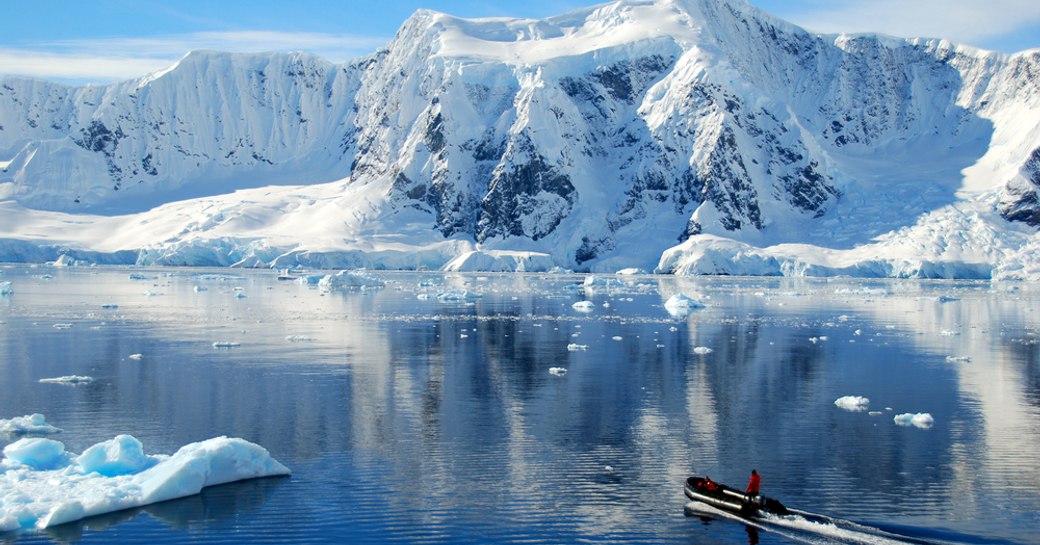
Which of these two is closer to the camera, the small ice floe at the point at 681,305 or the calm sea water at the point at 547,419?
the calm sea water at the point at 547,419

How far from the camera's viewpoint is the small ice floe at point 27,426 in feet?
90.8

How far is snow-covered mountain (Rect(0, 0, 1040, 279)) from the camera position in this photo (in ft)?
469

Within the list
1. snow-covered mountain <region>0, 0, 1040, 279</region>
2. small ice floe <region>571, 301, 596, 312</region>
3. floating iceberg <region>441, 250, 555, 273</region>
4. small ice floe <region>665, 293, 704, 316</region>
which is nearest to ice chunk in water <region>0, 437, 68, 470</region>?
small ice floe <region>571, 301, 596, 312</region>

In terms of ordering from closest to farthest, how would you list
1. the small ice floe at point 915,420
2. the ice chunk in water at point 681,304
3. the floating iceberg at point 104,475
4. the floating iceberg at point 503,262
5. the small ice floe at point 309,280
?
the floating iceberg at point 104,475 → the small ice floe at point 915,420 → the ice chunk in water at point 681,304 → the small ice floe at point 309,280 → the floating iceberg at point 503,262

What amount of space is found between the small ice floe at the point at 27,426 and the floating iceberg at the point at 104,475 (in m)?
3.44

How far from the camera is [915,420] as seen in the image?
31328 mm

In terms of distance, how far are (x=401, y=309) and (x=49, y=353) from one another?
1235 inches

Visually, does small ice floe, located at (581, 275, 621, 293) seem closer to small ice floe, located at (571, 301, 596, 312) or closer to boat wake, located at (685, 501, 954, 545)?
small ice floe, located at (571, 301, 596, 312)

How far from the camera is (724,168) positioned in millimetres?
154625

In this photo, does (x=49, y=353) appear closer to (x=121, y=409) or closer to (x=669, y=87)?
(x=121, y=409)

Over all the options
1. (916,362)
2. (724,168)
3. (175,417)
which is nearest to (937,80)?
(724,168)

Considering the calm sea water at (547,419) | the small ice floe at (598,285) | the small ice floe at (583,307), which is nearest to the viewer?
the calm sea water at (547,419)

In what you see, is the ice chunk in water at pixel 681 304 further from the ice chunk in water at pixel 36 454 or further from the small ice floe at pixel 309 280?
the ice chunk in water at pixel 36 454

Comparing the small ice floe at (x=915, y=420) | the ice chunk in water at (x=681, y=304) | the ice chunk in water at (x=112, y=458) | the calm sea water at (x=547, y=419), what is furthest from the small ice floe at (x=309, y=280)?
the ice chunk in water at (x=112, y=458)
